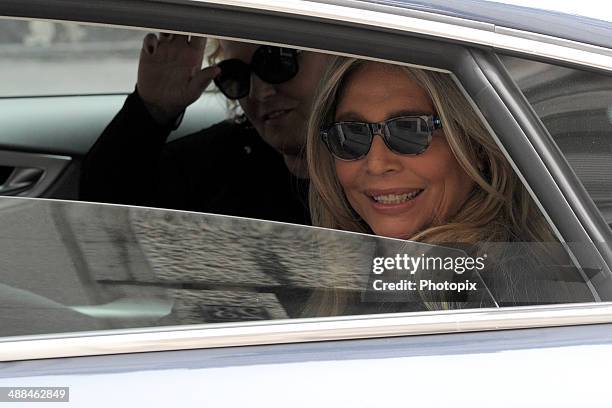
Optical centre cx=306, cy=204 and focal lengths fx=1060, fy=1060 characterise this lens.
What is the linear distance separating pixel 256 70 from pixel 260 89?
19 centimetres

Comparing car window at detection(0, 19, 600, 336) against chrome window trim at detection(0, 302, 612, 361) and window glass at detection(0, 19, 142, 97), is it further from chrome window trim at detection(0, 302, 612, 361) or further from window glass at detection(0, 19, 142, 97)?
window glass at detection(0, 19, 142, 97)

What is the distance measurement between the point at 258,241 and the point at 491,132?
40 cm

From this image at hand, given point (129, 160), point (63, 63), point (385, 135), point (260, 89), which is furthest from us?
point (63, 63)

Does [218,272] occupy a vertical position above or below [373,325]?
above

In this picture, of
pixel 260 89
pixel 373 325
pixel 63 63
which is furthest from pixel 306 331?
pixel 63 63

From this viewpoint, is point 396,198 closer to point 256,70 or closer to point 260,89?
point 256,70

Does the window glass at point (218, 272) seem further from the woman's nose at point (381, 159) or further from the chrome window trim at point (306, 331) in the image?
the woman's nose at point (381, 159)

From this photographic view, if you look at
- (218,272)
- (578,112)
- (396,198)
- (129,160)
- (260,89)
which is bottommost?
(218,272)

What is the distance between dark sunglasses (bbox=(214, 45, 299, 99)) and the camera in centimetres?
234

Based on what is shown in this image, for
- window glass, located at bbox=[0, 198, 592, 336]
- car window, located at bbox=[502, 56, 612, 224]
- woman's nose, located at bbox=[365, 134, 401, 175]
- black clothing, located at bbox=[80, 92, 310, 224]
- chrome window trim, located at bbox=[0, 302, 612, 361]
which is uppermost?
black clothing, located at bbox=[80, 92, 310, 224]

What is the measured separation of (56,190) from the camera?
3312mm

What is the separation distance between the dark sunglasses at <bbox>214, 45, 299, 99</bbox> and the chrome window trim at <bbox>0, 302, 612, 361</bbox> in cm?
69

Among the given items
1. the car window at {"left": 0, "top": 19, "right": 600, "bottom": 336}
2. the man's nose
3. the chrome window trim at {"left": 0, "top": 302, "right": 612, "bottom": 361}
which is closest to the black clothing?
the man's nose

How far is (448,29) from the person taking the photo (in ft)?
5.07
